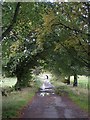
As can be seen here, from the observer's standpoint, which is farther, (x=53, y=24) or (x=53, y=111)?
(x=53, y=111)

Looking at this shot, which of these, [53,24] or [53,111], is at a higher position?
[53,24]

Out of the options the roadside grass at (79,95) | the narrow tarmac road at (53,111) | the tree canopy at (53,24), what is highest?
the tree canopy at (53,24)

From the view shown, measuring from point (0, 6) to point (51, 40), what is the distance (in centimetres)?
1036

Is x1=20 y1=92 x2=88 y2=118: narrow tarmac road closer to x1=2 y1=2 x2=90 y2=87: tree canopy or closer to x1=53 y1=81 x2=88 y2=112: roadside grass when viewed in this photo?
x1=53 y1=81 x2=88 y2=112: roadside grass

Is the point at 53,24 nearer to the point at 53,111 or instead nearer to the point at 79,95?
the point at 53,111

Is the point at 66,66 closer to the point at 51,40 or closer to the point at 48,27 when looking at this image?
the point at 51,40

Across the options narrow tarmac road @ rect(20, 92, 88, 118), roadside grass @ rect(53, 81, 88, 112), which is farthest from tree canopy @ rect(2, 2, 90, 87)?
narrow tarmac road @ rect(20, 92, 88, 118)

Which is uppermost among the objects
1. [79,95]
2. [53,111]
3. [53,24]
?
[53,24]

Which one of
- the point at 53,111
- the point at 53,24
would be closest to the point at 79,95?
the point at 53,111

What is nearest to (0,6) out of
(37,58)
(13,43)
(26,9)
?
(26,9)

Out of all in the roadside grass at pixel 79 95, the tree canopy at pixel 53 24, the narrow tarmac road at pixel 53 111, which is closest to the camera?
the tree canopy at pixel 53 24

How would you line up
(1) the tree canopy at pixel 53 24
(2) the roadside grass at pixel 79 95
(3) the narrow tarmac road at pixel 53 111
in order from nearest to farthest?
(1) the tree canopy at pixel 53 24
(3) the narrow tarmac road at pixel 53 111
(2) the roadside grass at pixel 79 95

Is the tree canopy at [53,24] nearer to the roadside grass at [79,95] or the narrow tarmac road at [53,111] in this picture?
the roadside grass at [79,95]

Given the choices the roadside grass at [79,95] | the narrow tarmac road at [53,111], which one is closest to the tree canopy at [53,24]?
the roadside grass at [79,95]
